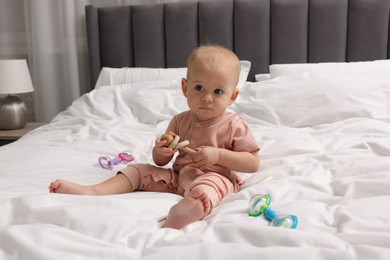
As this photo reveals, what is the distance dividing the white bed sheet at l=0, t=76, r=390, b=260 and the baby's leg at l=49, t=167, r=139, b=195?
0.07 meters

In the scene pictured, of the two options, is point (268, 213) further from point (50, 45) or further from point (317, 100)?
point (50, 45)

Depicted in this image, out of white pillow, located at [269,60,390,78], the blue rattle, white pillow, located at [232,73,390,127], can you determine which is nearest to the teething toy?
the blue rattle

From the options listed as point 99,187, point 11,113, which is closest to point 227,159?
point 99,187

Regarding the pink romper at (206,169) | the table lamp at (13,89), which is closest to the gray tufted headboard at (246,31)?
the table lamp at (13,89)

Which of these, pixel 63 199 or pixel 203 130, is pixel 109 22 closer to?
pixel 203 130

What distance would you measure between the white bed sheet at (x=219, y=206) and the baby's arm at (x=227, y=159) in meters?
0.06

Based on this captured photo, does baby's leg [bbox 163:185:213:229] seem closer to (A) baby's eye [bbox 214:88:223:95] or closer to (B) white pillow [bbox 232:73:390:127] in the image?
(A) baby's eye [bbox 214:88:223:95]

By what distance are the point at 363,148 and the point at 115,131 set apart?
1.03 meters

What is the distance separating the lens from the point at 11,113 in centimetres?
261

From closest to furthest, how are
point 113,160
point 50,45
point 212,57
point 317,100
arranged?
point 212,57 < point 113,160 < point 317,100 < point 50,45

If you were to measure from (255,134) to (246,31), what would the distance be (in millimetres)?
951

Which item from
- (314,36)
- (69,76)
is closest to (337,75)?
(314,36)

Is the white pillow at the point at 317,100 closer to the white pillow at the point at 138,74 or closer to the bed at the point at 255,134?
the bed at the point at 255,134

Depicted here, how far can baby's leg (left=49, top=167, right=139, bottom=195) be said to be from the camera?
3.46 ft
